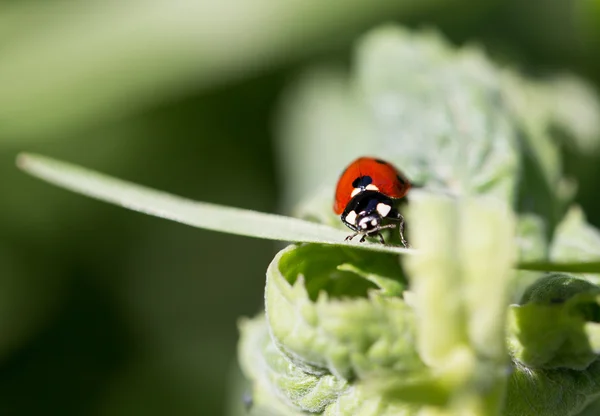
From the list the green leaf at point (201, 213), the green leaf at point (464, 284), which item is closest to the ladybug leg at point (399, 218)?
the green leaf at point (201, 213)

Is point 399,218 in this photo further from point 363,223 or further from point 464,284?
point 464,284

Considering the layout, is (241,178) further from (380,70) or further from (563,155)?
(563,155)

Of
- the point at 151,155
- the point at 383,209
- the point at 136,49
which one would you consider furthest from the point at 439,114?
the point at 151,155

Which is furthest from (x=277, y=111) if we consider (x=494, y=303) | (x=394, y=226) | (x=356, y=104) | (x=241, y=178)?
(x=494, y=303)

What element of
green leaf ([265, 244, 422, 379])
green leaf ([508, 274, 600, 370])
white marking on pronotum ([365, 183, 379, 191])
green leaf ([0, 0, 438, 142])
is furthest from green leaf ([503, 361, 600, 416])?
green leaf ([0, 0, 438, 142])

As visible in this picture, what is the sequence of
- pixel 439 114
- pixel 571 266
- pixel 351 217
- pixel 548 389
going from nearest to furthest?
pixel 571 266, pixel 548 389, pixel 351 217, pixel 439 114

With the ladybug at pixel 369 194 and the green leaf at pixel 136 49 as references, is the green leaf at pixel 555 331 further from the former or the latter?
the green leaf at pixel 136 49
